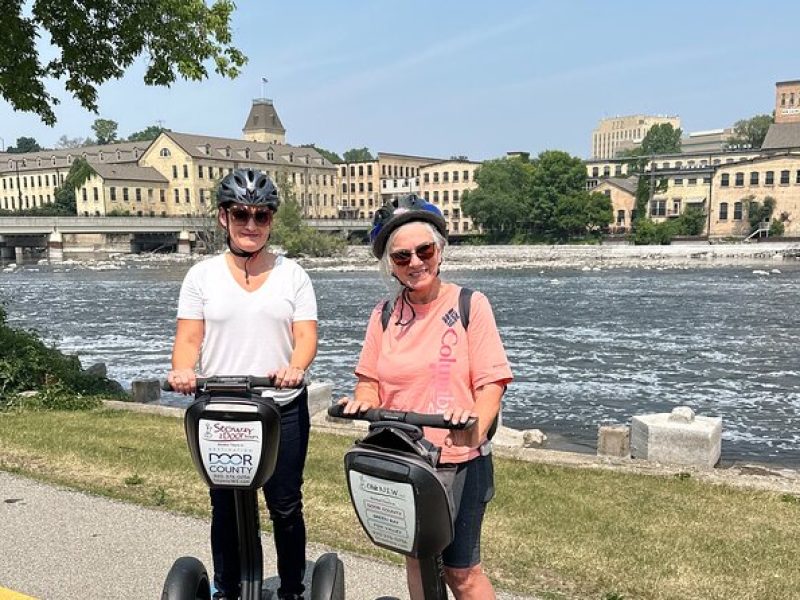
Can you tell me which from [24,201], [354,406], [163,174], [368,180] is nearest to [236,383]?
[354,406]

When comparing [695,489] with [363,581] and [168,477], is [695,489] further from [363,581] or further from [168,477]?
[168,477]

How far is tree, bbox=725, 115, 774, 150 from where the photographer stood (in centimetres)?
13012

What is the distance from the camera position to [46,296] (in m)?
39.8

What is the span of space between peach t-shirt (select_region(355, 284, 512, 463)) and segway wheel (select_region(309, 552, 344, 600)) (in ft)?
3.82

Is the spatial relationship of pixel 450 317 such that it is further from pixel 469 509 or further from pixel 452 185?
pixel 452 185

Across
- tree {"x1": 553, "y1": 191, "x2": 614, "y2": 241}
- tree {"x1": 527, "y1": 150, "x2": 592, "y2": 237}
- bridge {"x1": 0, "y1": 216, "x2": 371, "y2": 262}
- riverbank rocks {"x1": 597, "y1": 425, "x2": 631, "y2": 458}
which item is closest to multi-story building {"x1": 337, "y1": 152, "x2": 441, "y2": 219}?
bridge {"x1": 0, "y1": 216, "x2": 371, "y2": 262}

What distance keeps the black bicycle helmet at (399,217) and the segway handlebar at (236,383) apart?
28.1 inches

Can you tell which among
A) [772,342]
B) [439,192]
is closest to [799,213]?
[439,192]

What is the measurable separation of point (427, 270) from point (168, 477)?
4233mm

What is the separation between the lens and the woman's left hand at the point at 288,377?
309cm

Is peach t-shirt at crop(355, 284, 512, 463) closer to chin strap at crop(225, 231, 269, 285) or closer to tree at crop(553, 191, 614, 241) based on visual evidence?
chin strap at crop(225, 231, 269, 285)

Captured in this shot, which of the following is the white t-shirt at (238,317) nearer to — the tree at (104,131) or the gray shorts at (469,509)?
the gray shorts at (469,509)

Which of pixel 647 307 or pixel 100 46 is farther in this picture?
pixel 647 307

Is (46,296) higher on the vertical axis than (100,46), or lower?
lower
